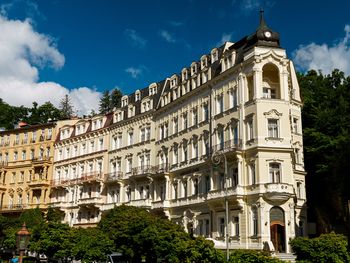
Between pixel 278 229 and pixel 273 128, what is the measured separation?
8.93 meters

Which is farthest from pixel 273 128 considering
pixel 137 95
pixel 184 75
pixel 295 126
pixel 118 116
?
pixel 118 116

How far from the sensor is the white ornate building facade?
135 feet

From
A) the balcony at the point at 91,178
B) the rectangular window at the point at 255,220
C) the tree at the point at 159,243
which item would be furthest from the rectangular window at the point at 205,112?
the balcony at the point at 91,178

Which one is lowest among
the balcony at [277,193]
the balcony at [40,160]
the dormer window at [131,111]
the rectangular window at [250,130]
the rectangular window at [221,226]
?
the rectangular window at [221,226]

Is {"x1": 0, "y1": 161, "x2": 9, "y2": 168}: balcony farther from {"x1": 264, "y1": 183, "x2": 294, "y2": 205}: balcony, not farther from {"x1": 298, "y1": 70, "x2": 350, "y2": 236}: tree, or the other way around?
{"x1": 264, "y1": 183, "x2": 294, "y2": 205}: balcony

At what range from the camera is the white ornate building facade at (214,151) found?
41094mm

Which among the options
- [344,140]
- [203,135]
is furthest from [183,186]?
[344,140]

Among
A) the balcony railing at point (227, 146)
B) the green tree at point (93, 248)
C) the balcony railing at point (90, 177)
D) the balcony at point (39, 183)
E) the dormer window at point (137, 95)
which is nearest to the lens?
the green tree at point (93, 248)

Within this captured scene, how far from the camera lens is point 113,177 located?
206ft

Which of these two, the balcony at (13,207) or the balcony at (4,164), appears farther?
the balcony at (4,164)

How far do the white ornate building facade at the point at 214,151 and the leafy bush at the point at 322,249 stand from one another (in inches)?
277

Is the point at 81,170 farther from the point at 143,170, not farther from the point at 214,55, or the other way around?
the point at 214,55

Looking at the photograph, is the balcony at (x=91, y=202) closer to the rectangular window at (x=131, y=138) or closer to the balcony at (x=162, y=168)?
the rectangular window at (x=131, y=138)

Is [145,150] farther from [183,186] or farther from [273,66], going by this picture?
[273,66]
